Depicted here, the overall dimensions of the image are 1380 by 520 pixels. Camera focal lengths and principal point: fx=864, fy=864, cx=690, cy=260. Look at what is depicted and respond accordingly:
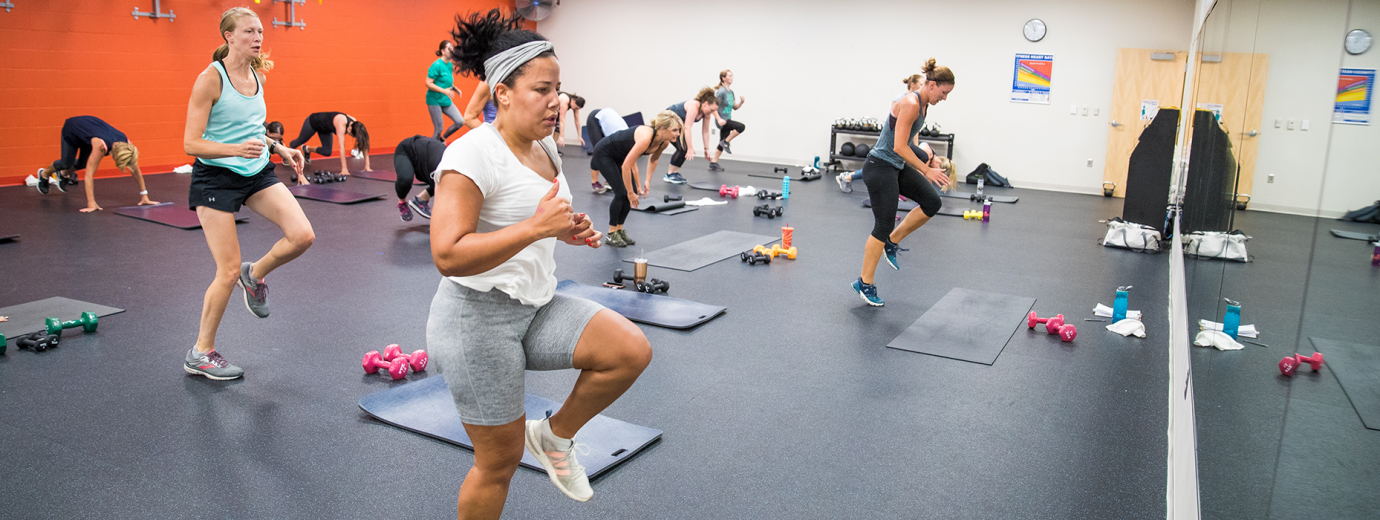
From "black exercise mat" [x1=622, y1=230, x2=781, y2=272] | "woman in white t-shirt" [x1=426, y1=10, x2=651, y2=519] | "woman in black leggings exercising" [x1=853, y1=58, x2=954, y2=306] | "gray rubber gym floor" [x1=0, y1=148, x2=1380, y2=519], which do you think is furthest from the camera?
"black exercise mat" [x1=622, y1=230, x2=781, y2=272]

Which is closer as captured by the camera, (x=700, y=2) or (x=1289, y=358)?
(x=1289, y=358)

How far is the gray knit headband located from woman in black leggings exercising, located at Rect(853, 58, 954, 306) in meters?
2.81

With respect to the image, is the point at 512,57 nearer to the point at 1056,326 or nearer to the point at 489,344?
the point at 489,344

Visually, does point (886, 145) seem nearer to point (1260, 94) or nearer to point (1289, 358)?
point (1260, 94)

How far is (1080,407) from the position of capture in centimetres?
309

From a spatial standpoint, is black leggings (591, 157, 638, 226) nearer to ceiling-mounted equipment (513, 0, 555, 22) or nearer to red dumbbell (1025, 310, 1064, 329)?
red dumbbell (1025, 310, 1064, 329)

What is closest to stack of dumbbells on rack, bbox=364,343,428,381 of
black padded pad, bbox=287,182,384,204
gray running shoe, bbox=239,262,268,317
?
gray running shoe, bbox=239,262,268,317

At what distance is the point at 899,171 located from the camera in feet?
14.4

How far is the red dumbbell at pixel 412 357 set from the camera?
10.6ft

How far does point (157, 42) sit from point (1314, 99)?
32.8ft

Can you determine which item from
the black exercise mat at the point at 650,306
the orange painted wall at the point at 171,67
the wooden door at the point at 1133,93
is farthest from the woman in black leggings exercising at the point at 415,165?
the wooden door at the point at 1133,93

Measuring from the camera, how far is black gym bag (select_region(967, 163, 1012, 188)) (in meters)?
10.6

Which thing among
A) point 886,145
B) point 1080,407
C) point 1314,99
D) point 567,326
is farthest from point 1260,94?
point 886,145

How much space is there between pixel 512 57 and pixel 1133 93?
10.0 metres
